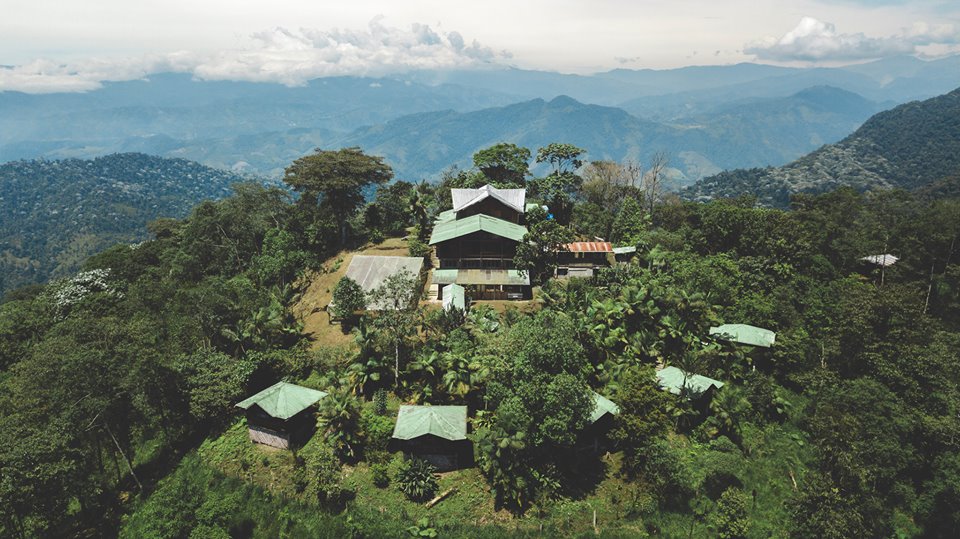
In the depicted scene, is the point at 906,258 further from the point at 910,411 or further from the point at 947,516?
the point at 947,516

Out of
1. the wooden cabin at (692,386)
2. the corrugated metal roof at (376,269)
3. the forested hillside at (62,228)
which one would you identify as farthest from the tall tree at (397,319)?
the forested hillside at (62,228)

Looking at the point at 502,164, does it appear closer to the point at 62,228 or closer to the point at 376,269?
the point at 376,269

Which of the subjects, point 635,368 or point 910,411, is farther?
point 635,368

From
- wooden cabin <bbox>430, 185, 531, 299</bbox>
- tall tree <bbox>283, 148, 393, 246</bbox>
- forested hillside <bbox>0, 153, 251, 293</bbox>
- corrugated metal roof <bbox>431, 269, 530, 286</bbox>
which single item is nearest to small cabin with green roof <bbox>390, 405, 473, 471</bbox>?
wooden cabin <bbox>430, 185, 531, 299</bbox>

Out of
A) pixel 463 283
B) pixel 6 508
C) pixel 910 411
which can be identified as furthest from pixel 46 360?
pixel 910 411

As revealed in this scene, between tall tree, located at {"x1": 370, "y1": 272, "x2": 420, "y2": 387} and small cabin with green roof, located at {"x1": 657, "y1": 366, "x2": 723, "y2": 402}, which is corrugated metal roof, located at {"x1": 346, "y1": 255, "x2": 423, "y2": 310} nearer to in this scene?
tall tree, located at {"x1": 370, "y1": 272, "x2": 420, "y2": 387}

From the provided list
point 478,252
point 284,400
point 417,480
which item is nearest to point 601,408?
point 417,480
